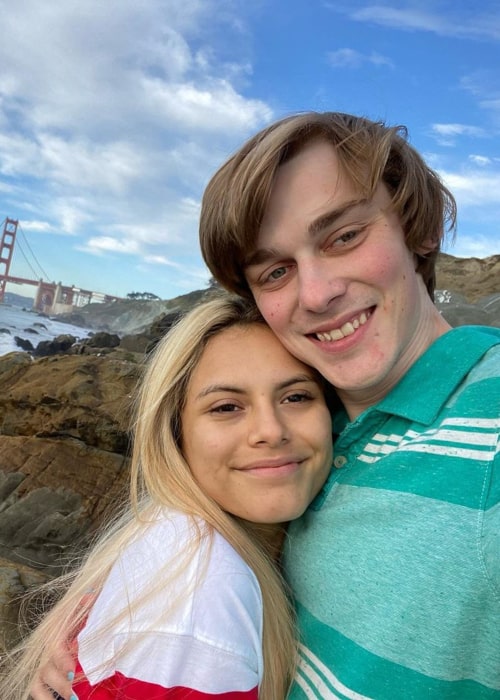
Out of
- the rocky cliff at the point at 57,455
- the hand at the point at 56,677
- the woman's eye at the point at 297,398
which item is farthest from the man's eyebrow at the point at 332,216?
the rocky cliff at the point at 57,455

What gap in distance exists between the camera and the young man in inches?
48.9

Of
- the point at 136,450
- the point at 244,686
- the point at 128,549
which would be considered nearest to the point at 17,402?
the point at 136,450

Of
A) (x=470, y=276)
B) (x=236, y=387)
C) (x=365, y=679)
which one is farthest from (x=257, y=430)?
(x=470, y=276)

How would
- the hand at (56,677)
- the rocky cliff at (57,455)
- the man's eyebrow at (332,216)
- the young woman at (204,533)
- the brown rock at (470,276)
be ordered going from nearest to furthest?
the young woman at (204,533) → the man's eyebrow at (332,216) → the hand at (56,677) → the rocky cliff at (57,455) → the brown rock at (470,276)

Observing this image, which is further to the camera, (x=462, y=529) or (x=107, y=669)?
(x=107, y=669)

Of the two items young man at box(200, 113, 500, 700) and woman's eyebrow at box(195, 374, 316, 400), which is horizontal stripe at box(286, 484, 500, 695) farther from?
woman's eyebrow at box(195, 374, 316, 400)

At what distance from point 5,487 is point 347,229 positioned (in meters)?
6.33

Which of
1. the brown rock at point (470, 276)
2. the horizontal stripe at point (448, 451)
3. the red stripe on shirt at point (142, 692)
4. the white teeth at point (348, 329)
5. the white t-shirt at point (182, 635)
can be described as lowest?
the red stripe on shirt at point (142, 692)

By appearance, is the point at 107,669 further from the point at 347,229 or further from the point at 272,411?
the point at 347,229

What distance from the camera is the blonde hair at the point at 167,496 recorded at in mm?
1711

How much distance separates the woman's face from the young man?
80mm

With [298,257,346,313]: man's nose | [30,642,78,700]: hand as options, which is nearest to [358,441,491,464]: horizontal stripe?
[298,257,346,313]: man's nose

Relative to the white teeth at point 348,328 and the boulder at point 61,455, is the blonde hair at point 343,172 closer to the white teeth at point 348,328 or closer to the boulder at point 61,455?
the white teeth at point 348,328

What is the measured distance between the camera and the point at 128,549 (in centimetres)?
169
